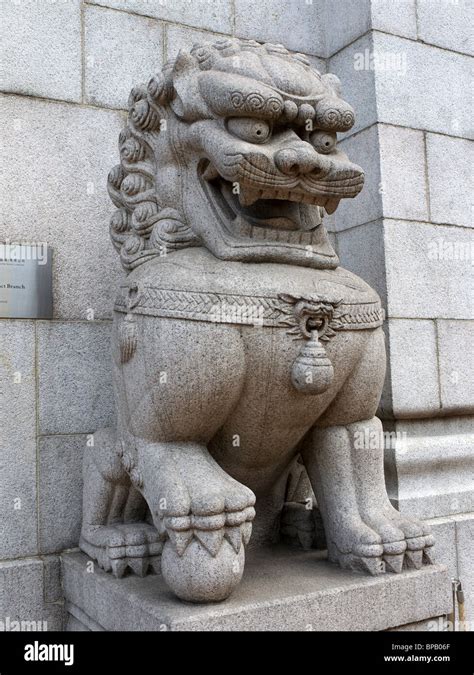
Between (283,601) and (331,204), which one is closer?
(283,601)

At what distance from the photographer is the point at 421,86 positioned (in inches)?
144

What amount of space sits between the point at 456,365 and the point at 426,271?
1.71 ft

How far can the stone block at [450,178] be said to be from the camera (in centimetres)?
362

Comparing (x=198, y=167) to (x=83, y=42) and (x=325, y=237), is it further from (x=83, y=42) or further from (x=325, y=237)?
(x=83, y=42)

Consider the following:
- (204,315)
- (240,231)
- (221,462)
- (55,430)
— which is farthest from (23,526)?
(240,231)

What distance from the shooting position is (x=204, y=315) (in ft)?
6.93

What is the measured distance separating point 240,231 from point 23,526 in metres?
1.56

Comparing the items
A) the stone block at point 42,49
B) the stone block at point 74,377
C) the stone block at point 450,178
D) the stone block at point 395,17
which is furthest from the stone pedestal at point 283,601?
Result: the stone block at point 395,17

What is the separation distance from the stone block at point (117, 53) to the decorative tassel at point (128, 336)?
1456 mm

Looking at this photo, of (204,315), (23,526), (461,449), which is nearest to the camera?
(204,315)

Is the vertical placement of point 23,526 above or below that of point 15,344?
below

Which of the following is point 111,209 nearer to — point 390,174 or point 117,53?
point 117,53

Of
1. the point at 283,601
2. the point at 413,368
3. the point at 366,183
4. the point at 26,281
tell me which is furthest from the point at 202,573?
the point at 366,183

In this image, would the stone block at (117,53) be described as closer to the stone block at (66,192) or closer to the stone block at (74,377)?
the stone block at (66,192)
